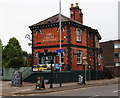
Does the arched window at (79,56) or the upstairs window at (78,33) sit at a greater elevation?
the upstairs window at (78,33)

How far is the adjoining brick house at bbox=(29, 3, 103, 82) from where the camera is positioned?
24281mm

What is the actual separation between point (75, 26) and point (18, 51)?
30312 mm

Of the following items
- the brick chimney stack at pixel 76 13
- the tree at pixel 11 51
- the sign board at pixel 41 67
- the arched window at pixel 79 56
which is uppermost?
the brick chimney stack at pixel 76 13

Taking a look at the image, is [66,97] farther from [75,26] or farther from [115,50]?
[115,50]

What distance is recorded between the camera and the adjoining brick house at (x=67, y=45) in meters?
24.3

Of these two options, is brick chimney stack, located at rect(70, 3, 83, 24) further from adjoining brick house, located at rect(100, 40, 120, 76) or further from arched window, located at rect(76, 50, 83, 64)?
adjoining brick house, located at rect(100, 40, 120, 76)

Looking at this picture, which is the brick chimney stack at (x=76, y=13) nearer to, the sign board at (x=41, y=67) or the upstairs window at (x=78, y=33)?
the upstairs window at (x=78, y=33)

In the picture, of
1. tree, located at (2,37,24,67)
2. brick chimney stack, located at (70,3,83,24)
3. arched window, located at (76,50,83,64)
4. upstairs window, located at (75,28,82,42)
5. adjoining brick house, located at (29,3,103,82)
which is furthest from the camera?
tree, located at (2,37,24,67)

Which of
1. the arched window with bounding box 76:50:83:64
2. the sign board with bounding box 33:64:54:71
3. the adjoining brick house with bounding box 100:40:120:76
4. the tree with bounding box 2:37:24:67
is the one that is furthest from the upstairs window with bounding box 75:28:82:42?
the tree with bounding box 2:37:24:67

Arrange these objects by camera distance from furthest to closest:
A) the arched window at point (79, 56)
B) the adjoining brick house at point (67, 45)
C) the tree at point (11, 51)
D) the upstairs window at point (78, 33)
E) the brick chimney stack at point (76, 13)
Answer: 1. the tree at point (11, 51)
2. the brick chimney stack at point (76, 13)
3. the upstairs window at point (78, 33)
4. the arched window at point (79, 56)
5. the adjoining brick house at point (67, 45)

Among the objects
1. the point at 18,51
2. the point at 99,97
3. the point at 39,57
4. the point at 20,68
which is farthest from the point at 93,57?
the point at 18,51

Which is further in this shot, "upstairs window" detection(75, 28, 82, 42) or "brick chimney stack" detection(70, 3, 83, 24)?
"brick chimney stack" detection(70, 3, 83, 24)

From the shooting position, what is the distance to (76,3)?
99.9 feet

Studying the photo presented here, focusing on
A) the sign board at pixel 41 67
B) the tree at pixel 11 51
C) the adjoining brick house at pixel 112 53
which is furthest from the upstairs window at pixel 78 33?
the tree at pixel 11 51
